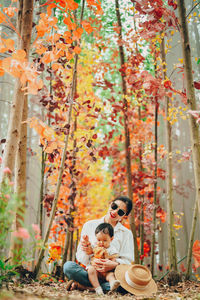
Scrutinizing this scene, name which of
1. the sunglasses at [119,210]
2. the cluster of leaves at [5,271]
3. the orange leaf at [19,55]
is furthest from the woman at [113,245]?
the orange leaf at [19,55]

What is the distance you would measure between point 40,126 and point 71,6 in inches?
39.4

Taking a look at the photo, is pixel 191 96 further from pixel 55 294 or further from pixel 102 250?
pixel 55 294

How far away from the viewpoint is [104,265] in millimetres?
2387

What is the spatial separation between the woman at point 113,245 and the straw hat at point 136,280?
0.15 m

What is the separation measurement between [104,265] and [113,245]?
34 cm

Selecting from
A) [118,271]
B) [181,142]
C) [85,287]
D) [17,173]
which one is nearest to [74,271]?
[85,287]

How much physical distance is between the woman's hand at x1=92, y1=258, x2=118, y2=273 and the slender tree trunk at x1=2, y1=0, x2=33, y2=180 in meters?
1.21

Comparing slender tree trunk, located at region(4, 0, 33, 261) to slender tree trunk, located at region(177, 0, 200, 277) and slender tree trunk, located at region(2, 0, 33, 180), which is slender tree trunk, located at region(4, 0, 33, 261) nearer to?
slender tree trunk, located at region(2, 0, 33, 180)

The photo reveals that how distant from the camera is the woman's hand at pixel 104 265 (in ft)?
7.84

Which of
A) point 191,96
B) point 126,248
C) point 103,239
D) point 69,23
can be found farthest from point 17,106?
point 126,248

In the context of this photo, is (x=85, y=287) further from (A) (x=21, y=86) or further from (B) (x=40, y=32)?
(B) (x=40, y=32)

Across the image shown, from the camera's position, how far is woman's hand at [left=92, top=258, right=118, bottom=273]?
2.39m

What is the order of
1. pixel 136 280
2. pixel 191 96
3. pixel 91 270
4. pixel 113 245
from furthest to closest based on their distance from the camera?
pixel 113 245
pixel 91 270
pixel 136 280
pixel 191 96

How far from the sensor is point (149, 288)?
90.0 inches
